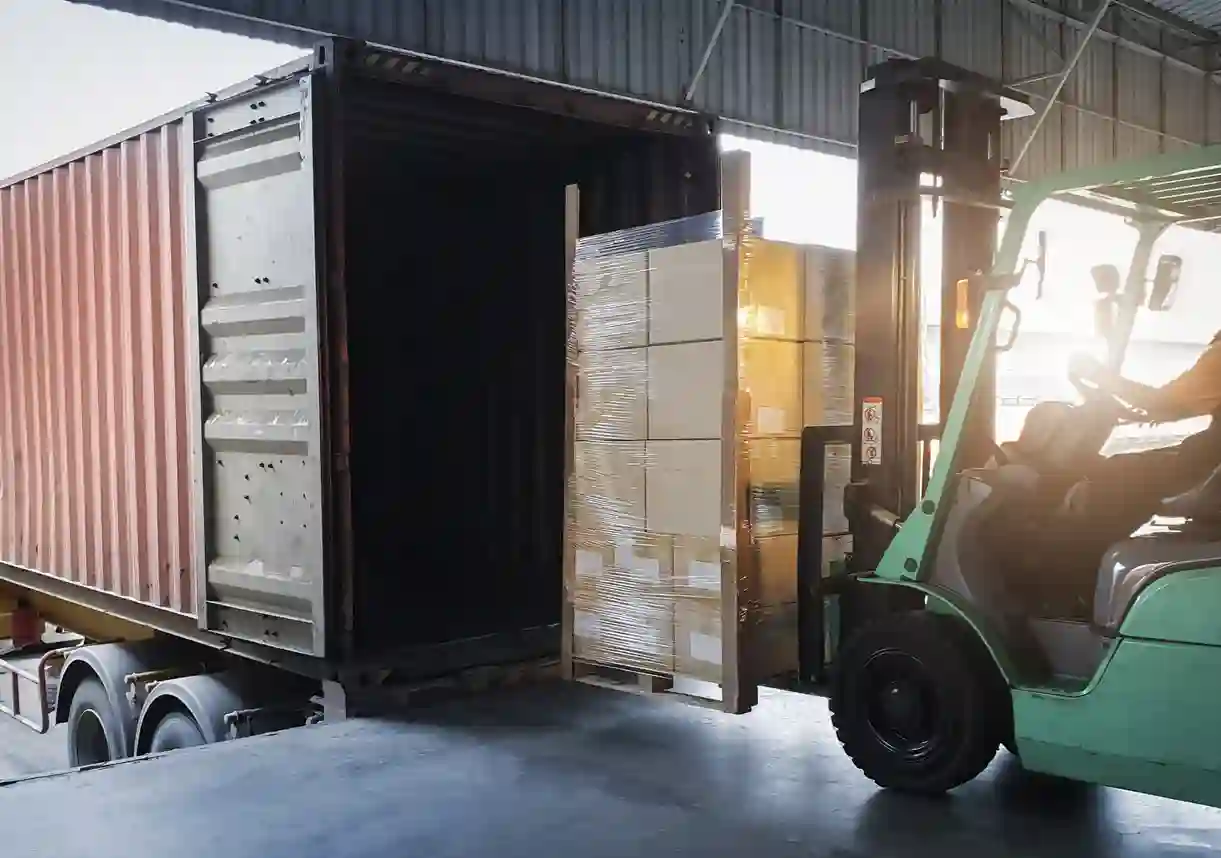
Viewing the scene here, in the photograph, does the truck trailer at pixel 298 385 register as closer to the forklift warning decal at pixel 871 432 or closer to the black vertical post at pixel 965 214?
the black vertical post at pixel 965 214

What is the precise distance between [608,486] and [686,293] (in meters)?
0.76

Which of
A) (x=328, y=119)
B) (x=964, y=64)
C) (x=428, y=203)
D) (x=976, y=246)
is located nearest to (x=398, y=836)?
(x=328, y=119)

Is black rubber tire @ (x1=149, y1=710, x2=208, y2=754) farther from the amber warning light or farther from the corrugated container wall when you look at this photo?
the amber warning light

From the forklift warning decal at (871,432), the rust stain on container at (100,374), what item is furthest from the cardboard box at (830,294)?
the rust stain on container at (100,374)

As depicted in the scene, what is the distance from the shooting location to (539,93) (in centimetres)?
450

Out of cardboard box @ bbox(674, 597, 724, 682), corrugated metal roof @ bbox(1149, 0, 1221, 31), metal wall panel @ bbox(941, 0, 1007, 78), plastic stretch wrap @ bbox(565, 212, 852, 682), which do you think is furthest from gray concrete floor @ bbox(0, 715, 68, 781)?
corrugated metal roof @ bbox(1149, 0, 1221, 31)

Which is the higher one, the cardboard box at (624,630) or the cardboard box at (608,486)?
the cardboard box at (608,486)

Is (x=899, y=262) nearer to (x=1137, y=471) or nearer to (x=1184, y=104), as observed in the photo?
(x=1137, y=471)

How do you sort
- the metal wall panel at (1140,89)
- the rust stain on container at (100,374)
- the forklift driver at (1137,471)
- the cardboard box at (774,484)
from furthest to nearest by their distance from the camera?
the metal wall panel at (1140,89), the rust stain on container at (100,374), the cardboard box at (774,484), the forklift driver at (1137,471)

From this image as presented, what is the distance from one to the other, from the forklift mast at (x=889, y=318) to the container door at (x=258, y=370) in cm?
175

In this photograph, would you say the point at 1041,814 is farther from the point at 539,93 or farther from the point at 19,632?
the point at 19,632

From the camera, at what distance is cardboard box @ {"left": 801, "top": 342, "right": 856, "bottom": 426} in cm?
402

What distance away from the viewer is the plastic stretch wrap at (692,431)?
3713 mm

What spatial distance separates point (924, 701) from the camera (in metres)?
3.42
